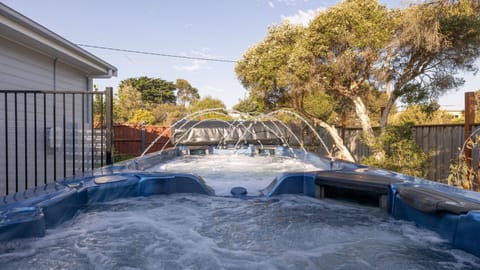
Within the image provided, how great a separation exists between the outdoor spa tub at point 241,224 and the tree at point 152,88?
99.9ft

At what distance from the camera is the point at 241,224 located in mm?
1784

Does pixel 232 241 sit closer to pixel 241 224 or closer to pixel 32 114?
pixel 241 224

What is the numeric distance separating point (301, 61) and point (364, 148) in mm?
2933

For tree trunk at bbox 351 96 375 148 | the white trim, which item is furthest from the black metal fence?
tree trunk at bbox 351 96 375 148

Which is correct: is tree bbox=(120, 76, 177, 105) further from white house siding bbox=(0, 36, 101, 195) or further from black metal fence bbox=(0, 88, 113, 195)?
black metal fence bbox=(0, 88, 113, 195)

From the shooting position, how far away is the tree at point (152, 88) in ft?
102

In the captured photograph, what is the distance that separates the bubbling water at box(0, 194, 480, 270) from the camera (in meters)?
1.29

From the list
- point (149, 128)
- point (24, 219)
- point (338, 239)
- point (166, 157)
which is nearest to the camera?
point (24, 219)

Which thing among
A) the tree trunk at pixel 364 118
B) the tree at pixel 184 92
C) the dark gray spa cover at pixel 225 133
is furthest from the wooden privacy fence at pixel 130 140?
the tree at pixel 184 92

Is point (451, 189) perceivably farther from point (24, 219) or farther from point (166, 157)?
point (166, 157)

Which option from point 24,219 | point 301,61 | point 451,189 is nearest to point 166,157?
point 301,61

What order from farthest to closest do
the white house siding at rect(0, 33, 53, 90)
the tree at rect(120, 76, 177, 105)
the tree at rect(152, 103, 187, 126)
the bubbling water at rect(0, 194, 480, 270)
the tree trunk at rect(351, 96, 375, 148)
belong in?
the tree at rect(120, 76, 177, 105) → the tree at rect(152, 103, 187, 126) → the tree trunk at rect(351, 96, 375, 148) → the white house siding at rect(0, 33, 53, 90) → the bubbling water at rect(0, 194, 480, 270)

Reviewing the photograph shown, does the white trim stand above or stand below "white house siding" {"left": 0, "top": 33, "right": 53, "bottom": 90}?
above

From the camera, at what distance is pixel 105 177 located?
2242mm
